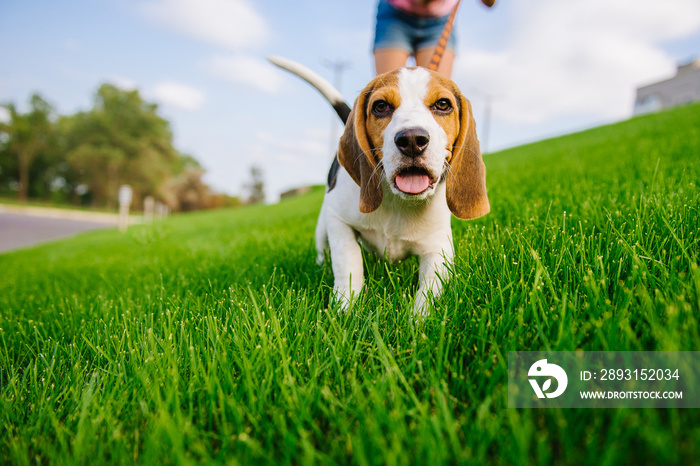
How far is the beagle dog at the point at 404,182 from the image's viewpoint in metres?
1.88

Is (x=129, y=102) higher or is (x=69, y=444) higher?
(x=129, y=102)

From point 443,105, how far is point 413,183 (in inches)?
20.3

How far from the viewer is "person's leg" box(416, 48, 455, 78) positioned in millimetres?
3041

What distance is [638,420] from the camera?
858 mm

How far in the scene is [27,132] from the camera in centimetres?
4491

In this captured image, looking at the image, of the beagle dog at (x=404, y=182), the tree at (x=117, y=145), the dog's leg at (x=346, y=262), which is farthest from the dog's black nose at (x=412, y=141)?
the tree at (x=117, y=145)

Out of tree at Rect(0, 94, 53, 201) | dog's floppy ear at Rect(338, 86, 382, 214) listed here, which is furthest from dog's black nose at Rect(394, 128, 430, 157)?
tree at Rect(0, 94, 53, 201)

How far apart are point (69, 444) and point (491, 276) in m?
1.68

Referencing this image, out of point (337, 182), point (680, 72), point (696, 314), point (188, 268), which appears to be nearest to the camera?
point (696, 314)

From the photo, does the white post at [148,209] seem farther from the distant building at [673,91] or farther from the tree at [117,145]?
the distant building at [673,91]

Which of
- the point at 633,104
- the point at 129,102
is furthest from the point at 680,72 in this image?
the point at 129,102

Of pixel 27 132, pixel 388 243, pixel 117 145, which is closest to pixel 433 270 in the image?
pixel 388 243

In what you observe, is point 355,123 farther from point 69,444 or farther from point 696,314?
point 69,444

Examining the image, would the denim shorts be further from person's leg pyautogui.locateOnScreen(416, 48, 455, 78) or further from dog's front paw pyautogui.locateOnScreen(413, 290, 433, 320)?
dog's front paw pyautogui.locateOnScreen(413, 290, 433, 320)
